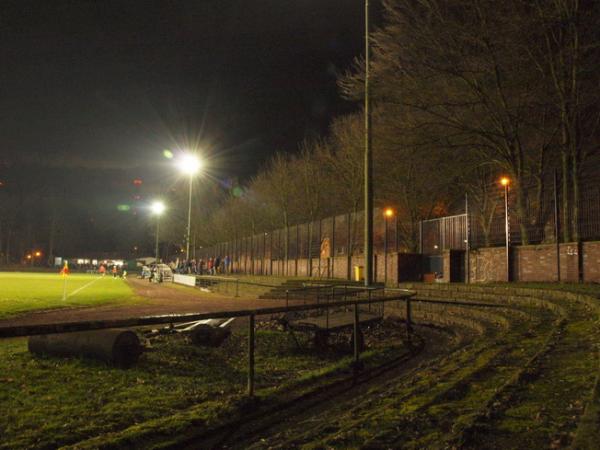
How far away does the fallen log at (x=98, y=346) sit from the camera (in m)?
7.05

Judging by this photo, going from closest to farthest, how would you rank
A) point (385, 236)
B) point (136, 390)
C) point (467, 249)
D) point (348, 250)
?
point (136, 390), point (467, 249), point (385, 236), point (348, 250)

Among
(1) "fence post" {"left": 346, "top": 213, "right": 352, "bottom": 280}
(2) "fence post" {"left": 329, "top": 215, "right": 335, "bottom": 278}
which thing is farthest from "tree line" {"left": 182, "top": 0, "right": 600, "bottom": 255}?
(2) "fence post" {"left": 329, "top": 215, "right": 335, "bottom": 278}

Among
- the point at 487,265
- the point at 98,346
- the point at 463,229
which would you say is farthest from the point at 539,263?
the point at 98,346

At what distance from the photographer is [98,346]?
7121 mm

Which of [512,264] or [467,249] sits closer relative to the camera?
[512,264]

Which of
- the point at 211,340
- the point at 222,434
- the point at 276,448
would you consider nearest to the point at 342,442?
the point at 276,448

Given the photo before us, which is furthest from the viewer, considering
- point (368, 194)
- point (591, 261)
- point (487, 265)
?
point (487, 265)

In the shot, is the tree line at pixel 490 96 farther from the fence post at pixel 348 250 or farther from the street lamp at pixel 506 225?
the fence post at pixel 348 250

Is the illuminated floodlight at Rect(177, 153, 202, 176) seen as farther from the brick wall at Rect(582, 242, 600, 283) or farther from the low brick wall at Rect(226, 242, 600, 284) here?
the brick wall at Rect(582, 242, 600, 283)

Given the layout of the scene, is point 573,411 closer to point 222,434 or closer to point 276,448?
point 276,448

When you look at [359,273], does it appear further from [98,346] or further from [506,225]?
[98,346]

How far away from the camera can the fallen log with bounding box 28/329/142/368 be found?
7.05 meters

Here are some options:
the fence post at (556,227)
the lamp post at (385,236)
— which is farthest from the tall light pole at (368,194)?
the lamp post at (385,236)

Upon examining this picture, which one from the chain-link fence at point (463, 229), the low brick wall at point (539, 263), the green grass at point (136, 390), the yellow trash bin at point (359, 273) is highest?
the chain-link fence at point (463, 229)
